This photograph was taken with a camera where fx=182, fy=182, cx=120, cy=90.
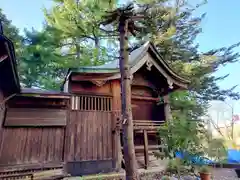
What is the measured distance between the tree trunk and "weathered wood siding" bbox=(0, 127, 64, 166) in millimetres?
3366

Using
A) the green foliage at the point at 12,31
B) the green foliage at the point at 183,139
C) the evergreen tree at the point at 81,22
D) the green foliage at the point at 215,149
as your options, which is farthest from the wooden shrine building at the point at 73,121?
the green foliage at the point at 12,31

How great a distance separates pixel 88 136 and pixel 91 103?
1.31 m

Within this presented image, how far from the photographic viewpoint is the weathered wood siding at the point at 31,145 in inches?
225

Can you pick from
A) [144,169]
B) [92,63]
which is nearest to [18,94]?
[144,169]

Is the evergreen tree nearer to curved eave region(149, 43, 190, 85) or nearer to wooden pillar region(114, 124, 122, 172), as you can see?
curved eave region(149, 43, 190, 85)

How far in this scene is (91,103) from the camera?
738 centimetres

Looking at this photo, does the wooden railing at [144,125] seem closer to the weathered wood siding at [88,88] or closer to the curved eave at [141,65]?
the weathered wood siding at [88,88]

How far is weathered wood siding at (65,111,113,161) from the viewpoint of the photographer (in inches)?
260

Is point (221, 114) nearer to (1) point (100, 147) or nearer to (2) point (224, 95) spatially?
(2) point (224, 95)

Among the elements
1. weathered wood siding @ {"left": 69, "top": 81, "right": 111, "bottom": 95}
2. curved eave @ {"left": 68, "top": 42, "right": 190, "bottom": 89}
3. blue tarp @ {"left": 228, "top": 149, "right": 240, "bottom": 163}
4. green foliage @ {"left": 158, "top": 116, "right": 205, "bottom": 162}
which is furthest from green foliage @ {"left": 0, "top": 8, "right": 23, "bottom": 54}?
blue tarp @ {"left": 228, "top": 149, "right": 240, "bottom": 163}

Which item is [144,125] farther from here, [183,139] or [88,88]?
[88,88]

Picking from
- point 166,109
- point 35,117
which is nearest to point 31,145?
point 35,117

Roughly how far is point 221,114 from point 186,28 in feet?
69.5

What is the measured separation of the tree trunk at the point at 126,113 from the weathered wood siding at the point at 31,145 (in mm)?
3366
